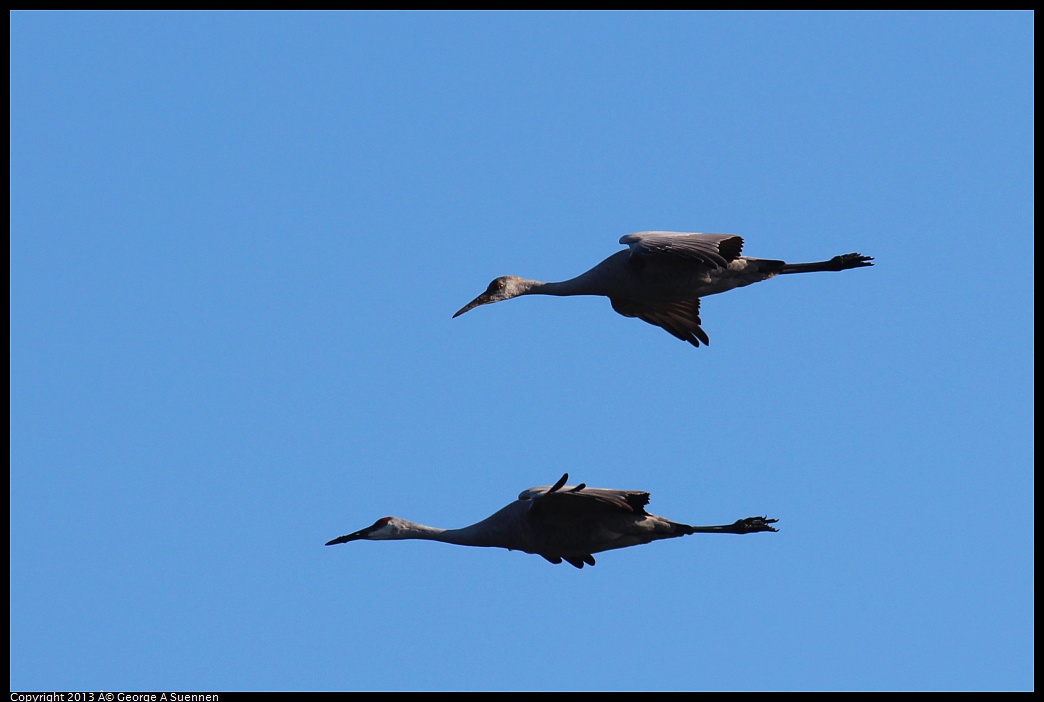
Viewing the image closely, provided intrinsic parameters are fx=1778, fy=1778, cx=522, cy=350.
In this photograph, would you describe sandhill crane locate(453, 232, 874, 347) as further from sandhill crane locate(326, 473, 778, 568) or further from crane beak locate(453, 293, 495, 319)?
sandhill crane locate(326, 473, 778, 568)

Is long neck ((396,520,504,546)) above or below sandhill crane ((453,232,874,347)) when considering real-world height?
below

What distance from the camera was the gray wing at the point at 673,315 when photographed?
2539cm

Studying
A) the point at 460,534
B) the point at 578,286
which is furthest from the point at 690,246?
the point at 460,534

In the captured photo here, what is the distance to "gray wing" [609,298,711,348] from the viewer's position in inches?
1000

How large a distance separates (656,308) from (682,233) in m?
2.02

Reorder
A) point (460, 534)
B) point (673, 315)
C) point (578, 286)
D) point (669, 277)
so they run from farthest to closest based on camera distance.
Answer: point (673, 315) → point (578, 286) → point (669, 277) → point (460, 534)

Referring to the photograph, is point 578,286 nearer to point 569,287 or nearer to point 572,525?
point 569,287

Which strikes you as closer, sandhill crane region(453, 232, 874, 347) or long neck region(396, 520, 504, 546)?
long neck region(396, 520, 504, 546)

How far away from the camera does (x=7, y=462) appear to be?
24719 millimetres

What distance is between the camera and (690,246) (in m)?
23.2

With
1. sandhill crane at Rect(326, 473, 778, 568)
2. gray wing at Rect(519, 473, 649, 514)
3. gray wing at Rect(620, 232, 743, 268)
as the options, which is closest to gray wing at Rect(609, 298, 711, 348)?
gray wing at Rect(620, 232, 743, 268)

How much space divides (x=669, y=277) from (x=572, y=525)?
3909 millimetres

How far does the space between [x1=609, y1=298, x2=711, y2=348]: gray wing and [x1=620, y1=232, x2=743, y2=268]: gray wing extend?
1.58 m

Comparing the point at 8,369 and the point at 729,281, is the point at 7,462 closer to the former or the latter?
the point at 8,369
